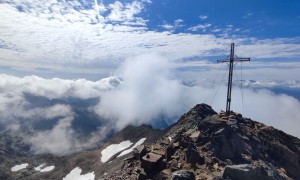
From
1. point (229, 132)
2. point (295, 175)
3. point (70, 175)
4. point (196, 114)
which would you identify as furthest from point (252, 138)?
point (70, 175)

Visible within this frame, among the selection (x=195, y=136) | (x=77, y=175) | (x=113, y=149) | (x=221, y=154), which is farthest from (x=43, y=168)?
(x=221, y=154)

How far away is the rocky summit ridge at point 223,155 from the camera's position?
37.9m

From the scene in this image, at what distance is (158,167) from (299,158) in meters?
24.8

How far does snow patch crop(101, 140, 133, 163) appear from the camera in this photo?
156 metres

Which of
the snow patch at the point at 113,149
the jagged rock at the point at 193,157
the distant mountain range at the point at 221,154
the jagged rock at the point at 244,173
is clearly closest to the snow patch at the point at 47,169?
the snow patch at the point at 113,149

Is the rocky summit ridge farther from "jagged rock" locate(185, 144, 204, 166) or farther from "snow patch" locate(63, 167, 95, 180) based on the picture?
"snow patch" locate(63, 167, 95, 180)

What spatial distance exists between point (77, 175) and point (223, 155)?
366 ft

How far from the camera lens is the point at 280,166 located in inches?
1898

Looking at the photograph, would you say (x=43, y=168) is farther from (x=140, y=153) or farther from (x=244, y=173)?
(x=244, y=173)

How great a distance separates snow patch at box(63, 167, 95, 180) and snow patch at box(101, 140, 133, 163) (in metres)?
13.1

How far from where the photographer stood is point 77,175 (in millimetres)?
143375

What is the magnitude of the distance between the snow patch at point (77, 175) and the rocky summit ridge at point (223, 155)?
85.2 metres

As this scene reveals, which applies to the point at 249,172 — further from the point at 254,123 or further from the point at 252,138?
the point at 254,123

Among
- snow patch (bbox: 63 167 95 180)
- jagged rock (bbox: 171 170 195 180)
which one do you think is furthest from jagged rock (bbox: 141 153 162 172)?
snow patch (bbox: 63 167 95 180)
